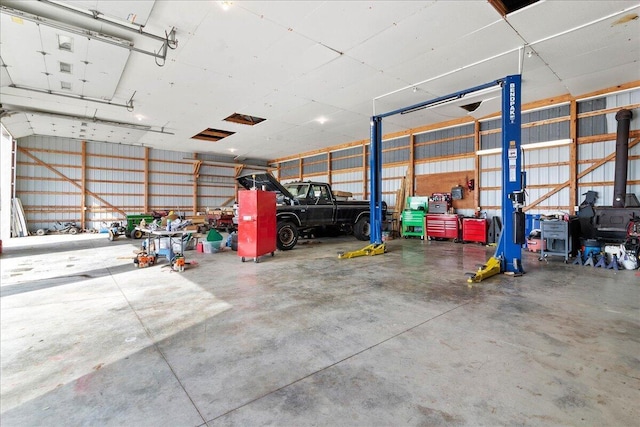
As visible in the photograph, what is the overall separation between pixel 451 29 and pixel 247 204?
4.83 meters

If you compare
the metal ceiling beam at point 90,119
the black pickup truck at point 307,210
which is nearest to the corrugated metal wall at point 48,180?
the metal ceiling beam at point 90,119

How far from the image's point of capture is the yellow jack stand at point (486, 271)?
A: 14.3ft

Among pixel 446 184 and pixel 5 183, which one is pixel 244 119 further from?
pixel 5 183

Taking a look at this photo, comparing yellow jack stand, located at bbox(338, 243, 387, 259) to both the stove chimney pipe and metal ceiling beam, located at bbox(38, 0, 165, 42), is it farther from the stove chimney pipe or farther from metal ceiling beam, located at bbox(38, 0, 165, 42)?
metal ceiling beam, located at bbox(38, 0, 165, 42)

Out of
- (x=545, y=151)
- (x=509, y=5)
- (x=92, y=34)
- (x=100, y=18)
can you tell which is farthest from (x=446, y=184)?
(x=92, y=34)

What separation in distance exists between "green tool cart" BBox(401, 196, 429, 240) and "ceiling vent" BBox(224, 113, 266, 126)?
6.11 metres

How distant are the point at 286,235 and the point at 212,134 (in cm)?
723

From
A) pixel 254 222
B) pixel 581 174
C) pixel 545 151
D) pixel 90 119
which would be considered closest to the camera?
pixel 254 222

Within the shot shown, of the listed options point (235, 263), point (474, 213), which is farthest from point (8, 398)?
point (474, 213)

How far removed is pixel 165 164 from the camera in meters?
15.1

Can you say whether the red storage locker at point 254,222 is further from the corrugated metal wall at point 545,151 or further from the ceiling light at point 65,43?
the corrugated metal wall at point 545,151

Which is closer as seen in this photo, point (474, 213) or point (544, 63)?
point (544, 63)

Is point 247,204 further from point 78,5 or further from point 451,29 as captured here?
point 451,29

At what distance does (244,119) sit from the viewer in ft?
33.3
